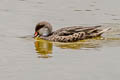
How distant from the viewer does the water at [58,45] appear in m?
11.5

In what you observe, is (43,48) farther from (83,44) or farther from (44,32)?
(44,32)

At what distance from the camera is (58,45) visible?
604 inches

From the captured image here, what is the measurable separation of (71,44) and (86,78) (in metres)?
4.60

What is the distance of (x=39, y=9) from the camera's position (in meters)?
20.1

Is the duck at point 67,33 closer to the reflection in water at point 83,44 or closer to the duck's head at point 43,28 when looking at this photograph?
the duck's head at point 43,28

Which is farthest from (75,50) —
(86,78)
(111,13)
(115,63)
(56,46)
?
→ (111,13)

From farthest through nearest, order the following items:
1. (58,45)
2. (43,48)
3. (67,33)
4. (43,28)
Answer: (43,28)
(67,33)
(58,45)
(43,48)

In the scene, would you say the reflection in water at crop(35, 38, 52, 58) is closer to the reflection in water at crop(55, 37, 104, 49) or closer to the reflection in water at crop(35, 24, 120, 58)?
the reflection in water at crop(35, 24, 120, 58)

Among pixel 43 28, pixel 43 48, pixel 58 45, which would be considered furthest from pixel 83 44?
pixel 43 28

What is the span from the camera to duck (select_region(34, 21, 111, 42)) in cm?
1602

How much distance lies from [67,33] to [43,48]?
4.62ft

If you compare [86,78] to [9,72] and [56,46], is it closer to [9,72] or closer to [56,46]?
[9,72]

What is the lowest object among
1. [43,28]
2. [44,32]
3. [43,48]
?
[43,48]

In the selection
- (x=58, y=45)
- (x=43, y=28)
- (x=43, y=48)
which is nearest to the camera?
(x=43, y=48)
